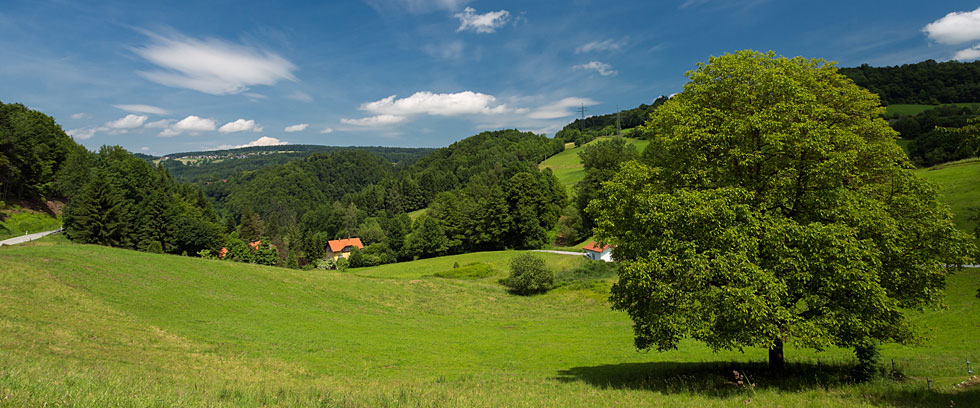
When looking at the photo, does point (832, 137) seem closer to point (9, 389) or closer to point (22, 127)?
point (9, 389)


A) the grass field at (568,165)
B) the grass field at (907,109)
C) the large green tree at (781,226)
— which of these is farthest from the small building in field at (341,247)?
the grass field at (907,109)

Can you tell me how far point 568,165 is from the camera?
143m

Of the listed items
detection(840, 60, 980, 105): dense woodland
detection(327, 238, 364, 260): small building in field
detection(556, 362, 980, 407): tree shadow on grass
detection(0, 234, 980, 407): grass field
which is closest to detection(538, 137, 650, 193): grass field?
detection(840, 60, 980, 105): dense woodland

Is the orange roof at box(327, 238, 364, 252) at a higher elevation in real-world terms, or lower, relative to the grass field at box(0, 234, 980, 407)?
lower

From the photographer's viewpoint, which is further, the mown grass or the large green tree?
the mown grass

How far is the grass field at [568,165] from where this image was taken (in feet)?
389

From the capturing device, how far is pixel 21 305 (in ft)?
64.5

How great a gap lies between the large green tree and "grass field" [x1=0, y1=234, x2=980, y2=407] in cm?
196

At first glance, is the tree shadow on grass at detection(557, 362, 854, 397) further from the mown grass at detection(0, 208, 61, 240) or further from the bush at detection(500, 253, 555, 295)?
the mown grass at detection(0, 208, 61, 240)

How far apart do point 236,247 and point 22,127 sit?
1384 inches

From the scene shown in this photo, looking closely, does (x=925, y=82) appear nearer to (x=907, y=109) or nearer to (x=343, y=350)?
(x=907, y=109)

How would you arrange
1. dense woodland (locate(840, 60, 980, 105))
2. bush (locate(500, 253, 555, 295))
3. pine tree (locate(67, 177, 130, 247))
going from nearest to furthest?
1. bush (locate(500, 253, 555, 295))
2. pine tree (locate(67, 177, 130, 247))
3. dense woodland (locate(840, 60, 980, 105))

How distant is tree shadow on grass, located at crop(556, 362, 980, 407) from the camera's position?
10.2 meters

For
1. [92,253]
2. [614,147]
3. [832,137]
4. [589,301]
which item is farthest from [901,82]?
[92,253]
